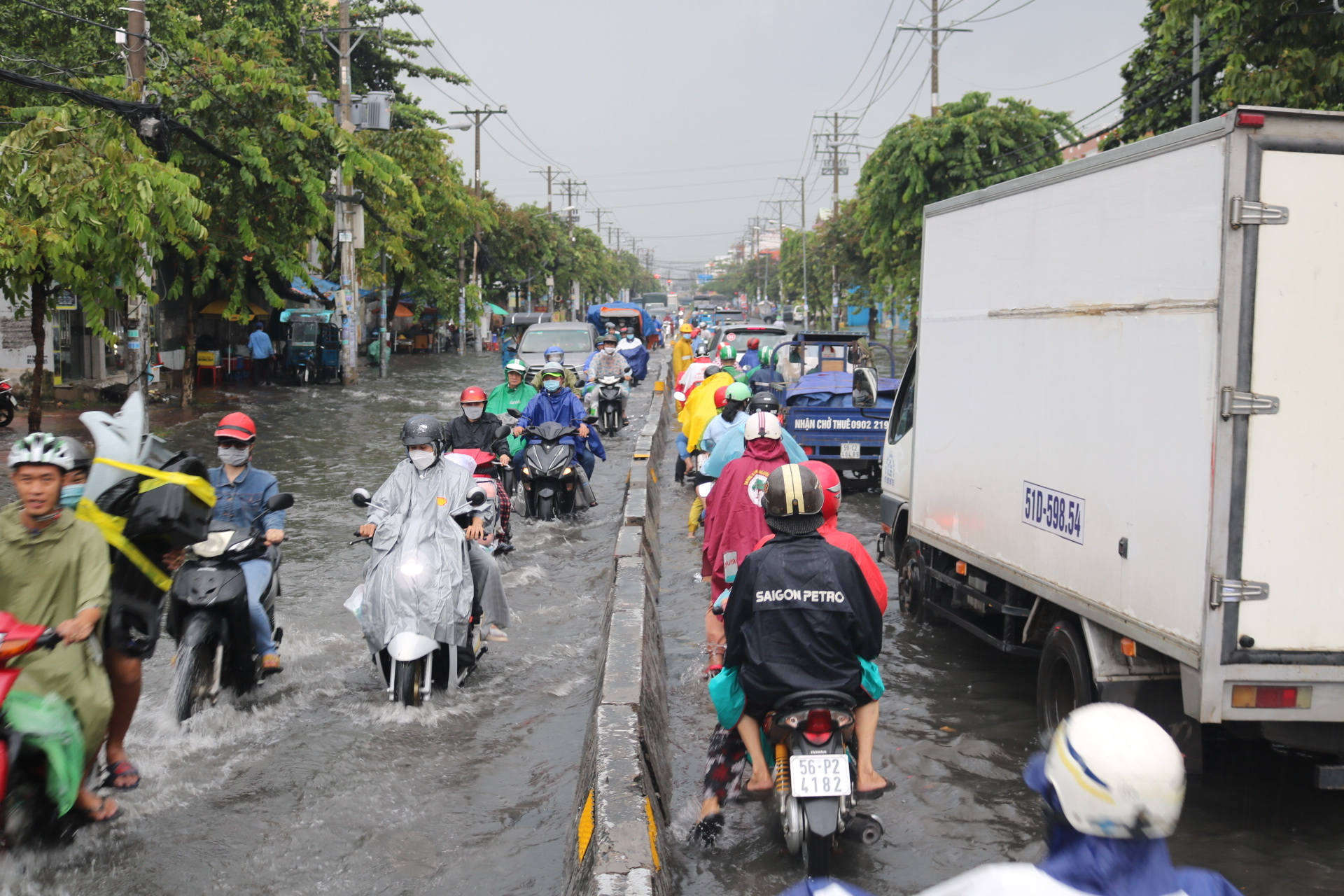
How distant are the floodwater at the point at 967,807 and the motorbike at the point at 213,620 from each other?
7.90 feet

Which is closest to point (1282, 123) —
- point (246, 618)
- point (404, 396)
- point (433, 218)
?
point (246, 618)

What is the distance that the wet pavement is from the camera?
15.9 feet

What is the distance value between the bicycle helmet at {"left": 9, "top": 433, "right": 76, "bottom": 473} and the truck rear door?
4.35 metres

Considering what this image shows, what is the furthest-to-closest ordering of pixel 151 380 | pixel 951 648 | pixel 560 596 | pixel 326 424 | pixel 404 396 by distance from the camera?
1. pixel 404 396
2. pixel 151 380
3. pixel 326 424
4. pixel 560 596
5. pixel 951 648

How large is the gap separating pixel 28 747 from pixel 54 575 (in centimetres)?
66

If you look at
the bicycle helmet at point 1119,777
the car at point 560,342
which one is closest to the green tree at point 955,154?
the car at point 560,342

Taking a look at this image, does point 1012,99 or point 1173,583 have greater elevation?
point 1012,99

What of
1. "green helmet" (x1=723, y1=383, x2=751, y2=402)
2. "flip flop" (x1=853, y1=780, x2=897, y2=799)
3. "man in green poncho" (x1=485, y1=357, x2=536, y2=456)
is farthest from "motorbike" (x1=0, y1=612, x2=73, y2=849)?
"man in green poncho" (x1=485, y1=357, x2=536, y2=456)

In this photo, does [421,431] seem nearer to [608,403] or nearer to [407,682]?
[407,682]

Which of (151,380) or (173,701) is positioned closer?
(173,701)

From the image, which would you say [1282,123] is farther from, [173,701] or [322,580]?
[322,580]

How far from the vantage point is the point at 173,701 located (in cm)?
614

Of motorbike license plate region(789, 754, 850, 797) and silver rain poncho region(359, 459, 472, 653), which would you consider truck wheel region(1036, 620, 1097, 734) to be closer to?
motorbike license plate region(789, 754, 850, 797)

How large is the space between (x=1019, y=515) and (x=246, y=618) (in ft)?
13.4
